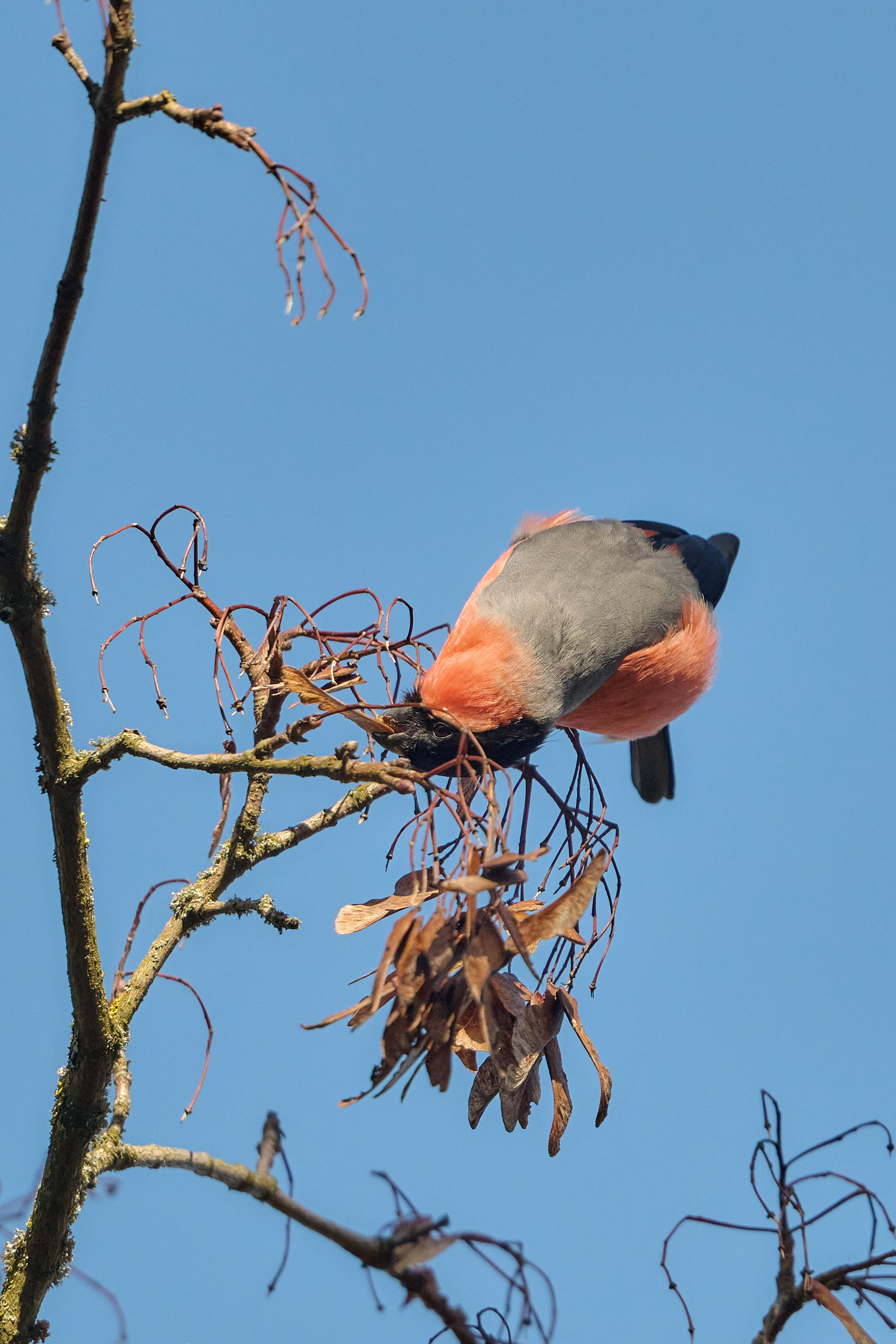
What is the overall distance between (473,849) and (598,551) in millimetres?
2696

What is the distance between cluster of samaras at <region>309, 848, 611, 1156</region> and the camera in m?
1.97

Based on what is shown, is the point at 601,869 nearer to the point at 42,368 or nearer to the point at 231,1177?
the point at 231,1177

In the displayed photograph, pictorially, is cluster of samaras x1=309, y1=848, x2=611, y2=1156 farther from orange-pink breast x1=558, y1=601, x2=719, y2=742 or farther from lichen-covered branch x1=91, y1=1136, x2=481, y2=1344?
orange-pink breast x1=558, y1=601, x2=719, y2=742

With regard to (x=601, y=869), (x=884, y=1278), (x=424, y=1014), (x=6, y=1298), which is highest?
(x=601, y=869)

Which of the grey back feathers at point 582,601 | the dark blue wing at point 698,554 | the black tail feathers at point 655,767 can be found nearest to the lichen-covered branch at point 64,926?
the grey back feathers at point 582,601

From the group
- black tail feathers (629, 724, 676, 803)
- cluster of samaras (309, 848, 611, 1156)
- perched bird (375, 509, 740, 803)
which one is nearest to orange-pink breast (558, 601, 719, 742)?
perched bird (375, 509, 740, 803)

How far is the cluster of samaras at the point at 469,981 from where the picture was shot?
1.97 metres

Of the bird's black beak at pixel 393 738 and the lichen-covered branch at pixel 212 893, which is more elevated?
the bird's black beak at pixel 393 738

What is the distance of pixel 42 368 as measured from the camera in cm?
223

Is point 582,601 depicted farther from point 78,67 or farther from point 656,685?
point 78,67

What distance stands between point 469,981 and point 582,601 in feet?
7.69

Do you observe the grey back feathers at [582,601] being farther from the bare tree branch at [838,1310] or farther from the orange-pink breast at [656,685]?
the bare tree branch at [838,1310]

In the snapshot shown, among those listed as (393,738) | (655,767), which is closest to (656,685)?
(655,767)

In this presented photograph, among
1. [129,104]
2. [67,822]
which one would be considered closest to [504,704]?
[67,822]
